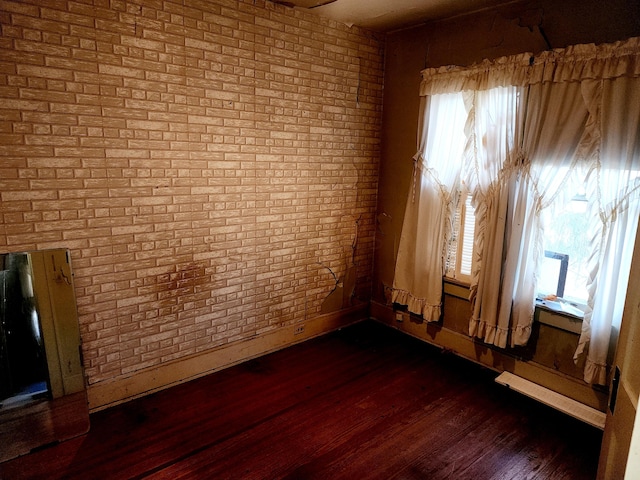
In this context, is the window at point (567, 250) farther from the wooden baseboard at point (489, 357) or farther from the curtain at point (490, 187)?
the wooden baseboard at point (489, 357)

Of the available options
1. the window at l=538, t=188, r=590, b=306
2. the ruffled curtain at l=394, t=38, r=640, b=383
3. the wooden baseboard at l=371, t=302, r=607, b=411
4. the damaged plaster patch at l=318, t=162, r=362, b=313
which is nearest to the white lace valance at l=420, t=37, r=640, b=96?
the ruffled curtain at l=394, t=38, r=640, b=383

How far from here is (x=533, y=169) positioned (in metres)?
3.15

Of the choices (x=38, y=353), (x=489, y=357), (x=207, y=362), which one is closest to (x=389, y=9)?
(x=489, y=357)

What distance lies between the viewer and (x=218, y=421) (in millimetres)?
2889

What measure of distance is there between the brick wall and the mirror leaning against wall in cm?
12

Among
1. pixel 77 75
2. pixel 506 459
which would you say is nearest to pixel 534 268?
pixel 506 459

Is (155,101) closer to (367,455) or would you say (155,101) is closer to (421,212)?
(421,212)

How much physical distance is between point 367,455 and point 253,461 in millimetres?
733

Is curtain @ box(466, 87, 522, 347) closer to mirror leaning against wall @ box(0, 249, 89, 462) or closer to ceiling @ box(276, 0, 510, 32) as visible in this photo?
ceiling @ box(276, 0, 510, 32)

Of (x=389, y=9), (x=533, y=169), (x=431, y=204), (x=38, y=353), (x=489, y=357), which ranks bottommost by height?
(x=489, y=357)

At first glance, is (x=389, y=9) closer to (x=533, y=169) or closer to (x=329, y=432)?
(x=533, y=169)

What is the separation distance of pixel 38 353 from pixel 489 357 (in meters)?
3.61

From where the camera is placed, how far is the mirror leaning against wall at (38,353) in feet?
8.33

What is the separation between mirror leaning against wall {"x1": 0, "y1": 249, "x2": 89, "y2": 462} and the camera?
100.0 inches
